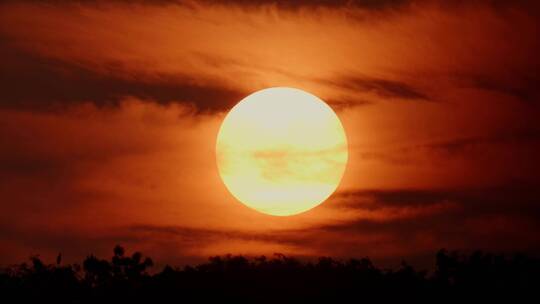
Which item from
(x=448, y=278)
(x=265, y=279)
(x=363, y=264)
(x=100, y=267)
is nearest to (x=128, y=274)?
(x=100, y=267)

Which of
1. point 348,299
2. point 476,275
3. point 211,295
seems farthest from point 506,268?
point 211,295

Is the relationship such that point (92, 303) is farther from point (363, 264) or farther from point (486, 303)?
point (486, 303)

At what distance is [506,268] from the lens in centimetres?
6919

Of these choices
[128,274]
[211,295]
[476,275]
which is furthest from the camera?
[476,275]

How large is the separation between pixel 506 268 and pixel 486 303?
37.3 feet

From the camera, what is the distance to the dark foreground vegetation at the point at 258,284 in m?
56.1

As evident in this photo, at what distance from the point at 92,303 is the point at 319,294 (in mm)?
11770

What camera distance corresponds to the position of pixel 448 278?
65.3 metres

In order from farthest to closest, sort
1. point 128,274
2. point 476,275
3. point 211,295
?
1. point 476,275
2. point 128,274
3. point 211,295

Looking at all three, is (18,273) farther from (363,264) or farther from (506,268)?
(506,268)

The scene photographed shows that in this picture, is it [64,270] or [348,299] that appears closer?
[348,299]

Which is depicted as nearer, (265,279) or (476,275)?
(265,279)

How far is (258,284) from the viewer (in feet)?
186

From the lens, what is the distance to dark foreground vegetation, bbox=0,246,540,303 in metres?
56.1
